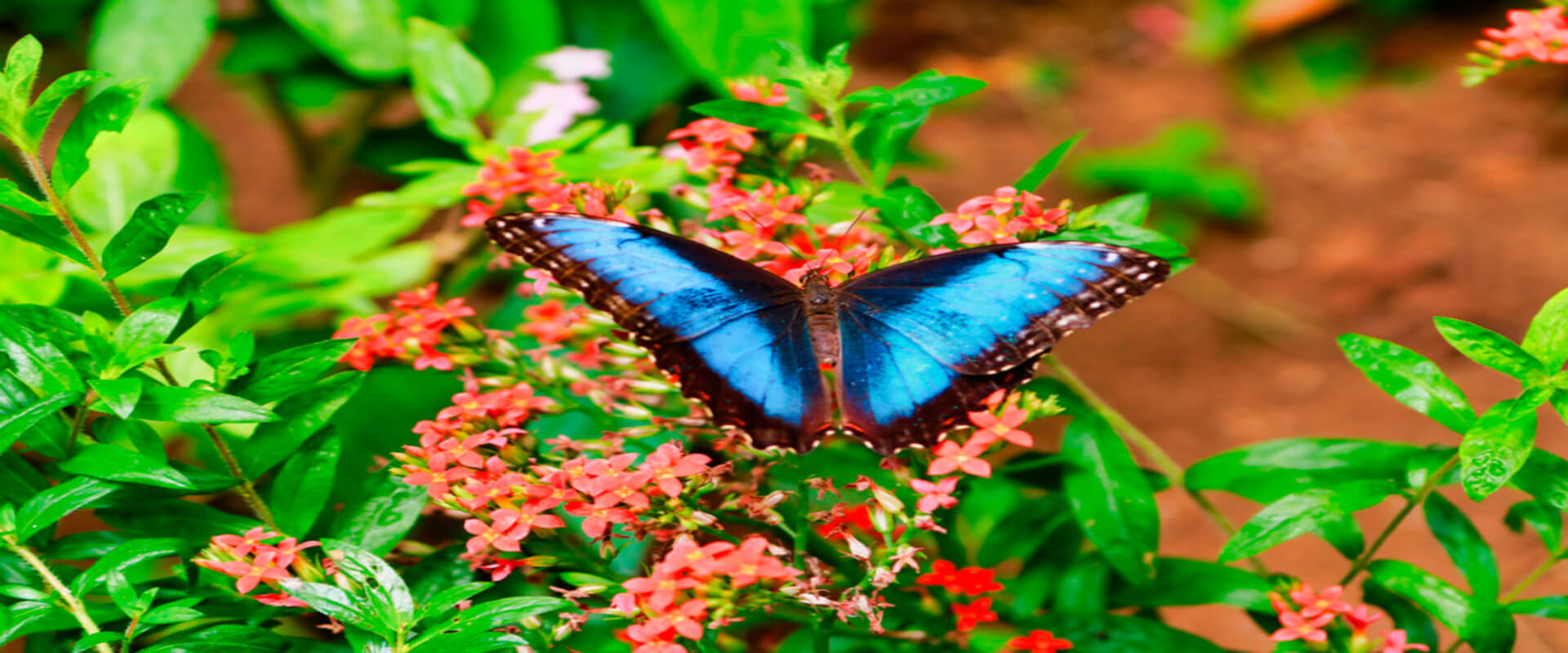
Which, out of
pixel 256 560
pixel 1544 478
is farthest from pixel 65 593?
pixel 1544 478

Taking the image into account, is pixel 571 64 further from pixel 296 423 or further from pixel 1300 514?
pixel 1300 514

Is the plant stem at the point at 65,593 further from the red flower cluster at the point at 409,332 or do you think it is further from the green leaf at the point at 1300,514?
the green leaf at the point at 1300,514

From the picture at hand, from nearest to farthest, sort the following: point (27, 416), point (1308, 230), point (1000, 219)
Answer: point (27, 416) < point (1000, 219) < point (1308, 230)

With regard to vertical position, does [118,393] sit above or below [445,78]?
below

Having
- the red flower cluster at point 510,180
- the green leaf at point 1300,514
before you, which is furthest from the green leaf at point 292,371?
the green leaf at point 1300,514

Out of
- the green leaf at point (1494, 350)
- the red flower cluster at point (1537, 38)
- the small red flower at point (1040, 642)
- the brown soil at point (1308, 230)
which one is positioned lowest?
the brown soil at point (1308, 230)

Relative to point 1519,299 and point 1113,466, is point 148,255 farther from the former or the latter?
point 1519,299

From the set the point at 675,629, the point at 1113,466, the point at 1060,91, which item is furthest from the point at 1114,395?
the point at 675,629
